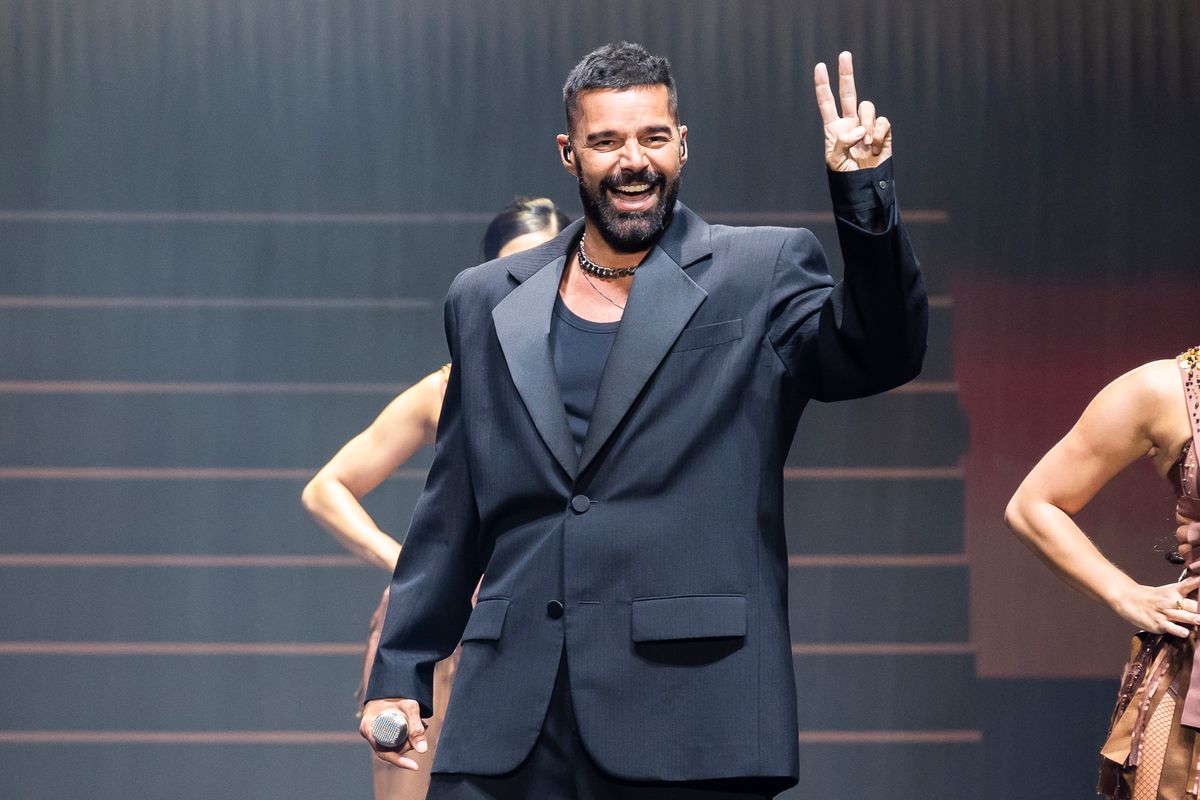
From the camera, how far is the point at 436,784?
1.99 metres

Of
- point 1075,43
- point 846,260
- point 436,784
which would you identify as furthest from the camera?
point 1075,43

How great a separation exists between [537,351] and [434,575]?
0.33m

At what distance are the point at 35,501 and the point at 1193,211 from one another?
3495 millimetres

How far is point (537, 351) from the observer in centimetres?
201

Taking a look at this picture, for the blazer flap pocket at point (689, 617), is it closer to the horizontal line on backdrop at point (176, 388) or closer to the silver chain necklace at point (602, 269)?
the silver chain necklace at point (602, 269)

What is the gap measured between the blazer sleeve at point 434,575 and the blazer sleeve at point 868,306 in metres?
0.48

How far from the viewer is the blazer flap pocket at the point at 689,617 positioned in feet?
6.14

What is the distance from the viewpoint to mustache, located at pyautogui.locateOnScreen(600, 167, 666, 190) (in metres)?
2.01

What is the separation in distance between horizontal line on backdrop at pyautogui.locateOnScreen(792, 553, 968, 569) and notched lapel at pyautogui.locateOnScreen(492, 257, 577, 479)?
9.25ft

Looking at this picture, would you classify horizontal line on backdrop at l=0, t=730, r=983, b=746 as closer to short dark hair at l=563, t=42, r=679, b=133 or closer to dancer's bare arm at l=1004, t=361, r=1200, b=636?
dancer's bare arm at l=1004, t=361, r=1200, b=636

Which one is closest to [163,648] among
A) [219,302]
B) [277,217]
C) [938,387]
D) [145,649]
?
[145,649]

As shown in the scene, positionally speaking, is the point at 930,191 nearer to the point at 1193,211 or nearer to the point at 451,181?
the point at 1193,211

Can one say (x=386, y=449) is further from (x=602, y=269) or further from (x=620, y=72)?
(x=620, y=72)

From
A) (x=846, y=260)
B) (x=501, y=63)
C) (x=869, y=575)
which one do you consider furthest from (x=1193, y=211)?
(x=846, y=260)
